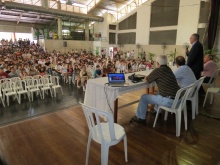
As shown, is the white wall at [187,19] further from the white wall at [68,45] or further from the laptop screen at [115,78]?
the laptop screen at [115,78]

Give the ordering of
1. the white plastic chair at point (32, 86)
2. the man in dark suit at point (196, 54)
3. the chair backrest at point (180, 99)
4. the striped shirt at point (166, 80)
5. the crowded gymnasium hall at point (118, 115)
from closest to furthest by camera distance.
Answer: the crowded gymnasium hall at point (118, 115), the chair backrest at point (180, 99), the striped shirt at point (166, 80), the man in dark suit at point (196, 54), the white plastic chair at point (32, 86)

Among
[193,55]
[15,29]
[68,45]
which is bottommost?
[193,55]

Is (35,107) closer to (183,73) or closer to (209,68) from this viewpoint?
(183,73)

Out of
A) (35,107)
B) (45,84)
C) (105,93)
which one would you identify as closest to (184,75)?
(105,93)

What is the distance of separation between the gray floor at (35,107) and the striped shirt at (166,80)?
2.46 metres

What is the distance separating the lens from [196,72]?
3328 mm

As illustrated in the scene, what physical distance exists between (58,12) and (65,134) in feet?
39.2

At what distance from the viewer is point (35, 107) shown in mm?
4000

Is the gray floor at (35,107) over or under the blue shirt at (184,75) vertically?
under

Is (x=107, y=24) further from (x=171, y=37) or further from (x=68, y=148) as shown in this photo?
(x=68, y=148)

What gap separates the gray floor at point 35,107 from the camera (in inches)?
134

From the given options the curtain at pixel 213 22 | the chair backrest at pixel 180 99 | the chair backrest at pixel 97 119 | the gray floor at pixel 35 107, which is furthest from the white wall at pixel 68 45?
the chair backrest at pixel 97 119

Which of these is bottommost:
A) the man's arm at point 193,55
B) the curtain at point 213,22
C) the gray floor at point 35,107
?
the gray floor at point 35,107

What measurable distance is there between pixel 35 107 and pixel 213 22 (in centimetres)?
1091
